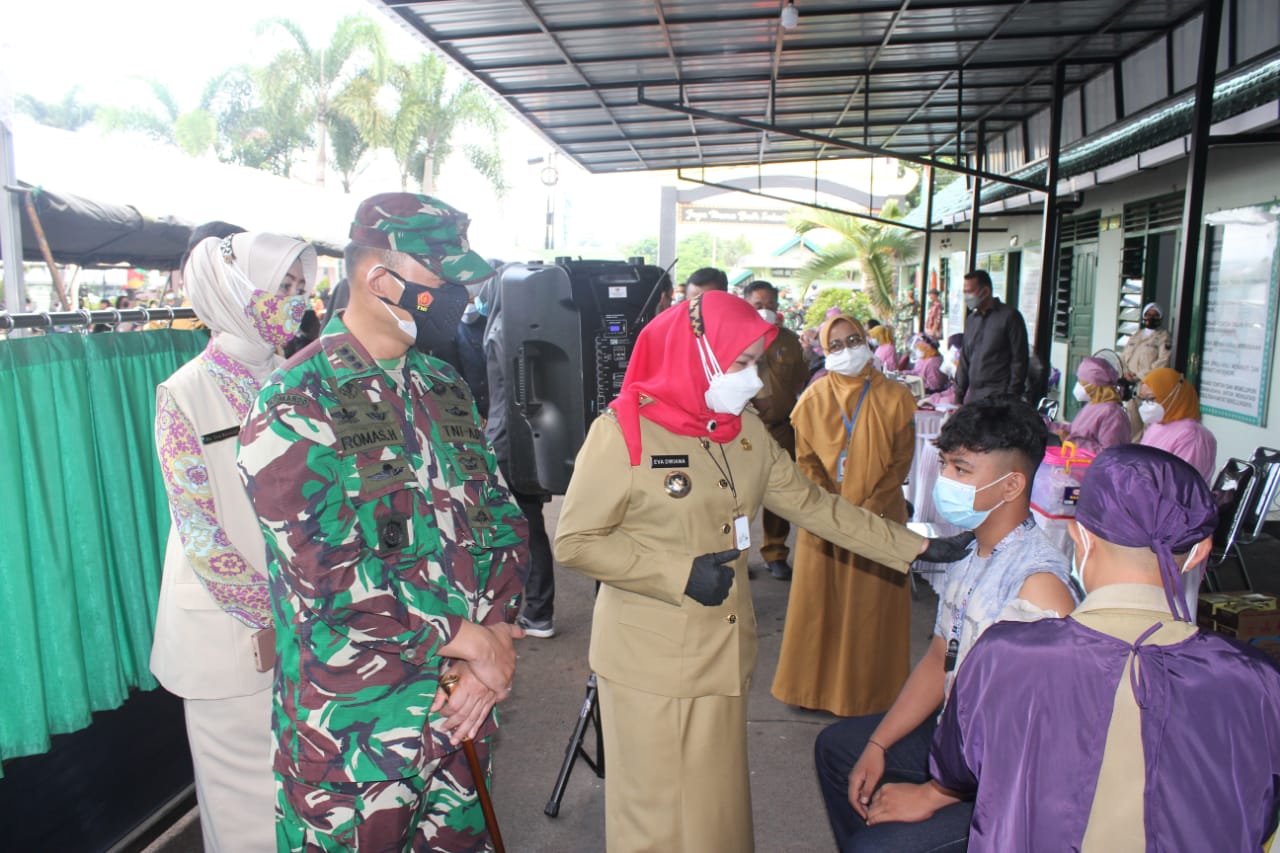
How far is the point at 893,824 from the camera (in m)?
2.22

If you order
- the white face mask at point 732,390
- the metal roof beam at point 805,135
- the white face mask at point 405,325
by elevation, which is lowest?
the white face mask at point 732,390

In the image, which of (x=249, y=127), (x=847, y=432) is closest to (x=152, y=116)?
(x=249, y=127)

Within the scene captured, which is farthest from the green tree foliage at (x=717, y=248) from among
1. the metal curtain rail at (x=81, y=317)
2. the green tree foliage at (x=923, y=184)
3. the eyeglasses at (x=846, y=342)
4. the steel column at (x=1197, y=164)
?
the metal curtain rail at (x=81, y=317)

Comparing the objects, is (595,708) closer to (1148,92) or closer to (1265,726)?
(1265,726)

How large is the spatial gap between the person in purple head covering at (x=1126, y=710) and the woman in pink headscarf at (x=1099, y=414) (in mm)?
3736

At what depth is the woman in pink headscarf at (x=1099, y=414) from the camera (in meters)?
5.30

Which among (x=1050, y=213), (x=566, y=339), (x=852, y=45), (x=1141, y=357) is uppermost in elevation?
(x=852, y=45)

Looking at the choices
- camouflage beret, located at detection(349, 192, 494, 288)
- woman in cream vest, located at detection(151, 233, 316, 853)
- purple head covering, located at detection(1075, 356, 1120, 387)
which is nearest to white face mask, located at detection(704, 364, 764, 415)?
camouflage beret, located at detection(349, 192, 494, 288)

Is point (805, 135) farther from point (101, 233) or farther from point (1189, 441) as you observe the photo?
point (101, 233)

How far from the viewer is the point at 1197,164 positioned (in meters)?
5.71

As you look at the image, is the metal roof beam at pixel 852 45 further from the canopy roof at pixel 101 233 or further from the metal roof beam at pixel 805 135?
the canopy roof at pixel 101 233

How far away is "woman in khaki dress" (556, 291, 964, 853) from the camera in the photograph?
7.80 ft

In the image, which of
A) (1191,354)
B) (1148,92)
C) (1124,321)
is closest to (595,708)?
(1191,354)

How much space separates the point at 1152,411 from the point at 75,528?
544 centimetres
